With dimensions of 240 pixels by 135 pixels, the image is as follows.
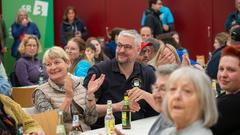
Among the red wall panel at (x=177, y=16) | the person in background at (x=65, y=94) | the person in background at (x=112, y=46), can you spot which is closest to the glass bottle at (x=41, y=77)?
the person in background at (x=112, y=46)

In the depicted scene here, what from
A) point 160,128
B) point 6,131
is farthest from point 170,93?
point 6,131

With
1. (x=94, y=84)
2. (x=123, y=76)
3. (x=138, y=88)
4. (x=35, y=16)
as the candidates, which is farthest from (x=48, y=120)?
(x=35, y=16)

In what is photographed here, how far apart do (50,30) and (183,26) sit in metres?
3.40

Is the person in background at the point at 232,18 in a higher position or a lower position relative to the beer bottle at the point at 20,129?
higher

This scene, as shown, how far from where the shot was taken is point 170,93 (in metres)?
2.54

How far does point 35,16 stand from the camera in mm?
12984

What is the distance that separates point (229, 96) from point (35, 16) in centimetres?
1027

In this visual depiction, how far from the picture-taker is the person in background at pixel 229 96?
306 centimetres

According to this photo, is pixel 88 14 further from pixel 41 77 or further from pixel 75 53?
pixel 75 53

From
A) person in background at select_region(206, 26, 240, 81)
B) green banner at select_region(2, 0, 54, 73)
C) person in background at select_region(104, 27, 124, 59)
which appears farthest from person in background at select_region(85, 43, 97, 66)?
green banner at select_region(2, 0, 54, 73)

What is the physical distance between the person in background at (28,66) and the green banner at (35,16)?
4.10 metres

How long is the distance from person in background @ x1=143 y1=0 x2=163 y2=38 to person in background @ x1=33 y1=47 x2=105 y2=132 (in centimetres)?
704

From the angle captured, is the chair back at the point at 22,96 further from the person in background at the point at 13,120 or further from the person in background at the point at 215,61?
the person in background at the point at 13,120

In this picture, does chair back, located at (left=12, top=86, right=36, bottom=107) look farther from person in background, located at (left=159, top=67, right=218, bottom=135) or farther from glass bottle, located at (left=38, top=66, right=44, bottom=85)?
person in background, located at (left=159, top=67, right=218, bottom=135)
